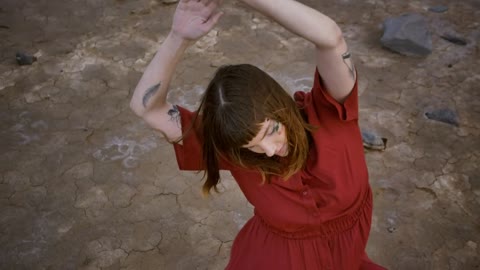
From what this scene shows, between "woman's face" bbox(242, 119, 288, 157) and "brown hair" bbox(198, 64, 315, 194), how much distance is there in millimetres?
15

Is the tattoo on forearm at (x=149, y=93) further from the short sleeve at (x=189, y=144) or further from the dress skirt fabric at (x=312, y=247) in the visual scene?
the dress skirt fabric at (x=312, y=247)

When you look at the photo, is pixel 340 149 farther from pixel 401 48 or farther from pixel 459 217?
pixel 401 48

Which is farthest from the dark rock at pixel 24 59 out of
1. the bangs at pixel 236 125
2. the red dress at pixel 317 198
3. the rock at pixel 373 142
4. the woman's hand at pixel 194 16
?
the bangs at pixel 236 125

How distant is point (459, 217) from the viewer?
2.93m

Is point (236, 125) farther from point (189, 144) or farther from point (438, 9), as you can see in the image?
point (438, 9)

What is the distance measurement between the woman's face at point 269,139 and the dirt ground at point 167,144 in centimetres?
147

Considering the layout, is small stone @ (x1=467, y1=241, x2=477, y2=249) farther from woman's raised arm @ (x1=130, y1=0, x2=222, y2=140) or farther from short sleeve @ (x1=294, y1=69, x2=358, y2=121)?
woman's raised arm @ (x1=130, y1=0, x2=222, y2=140)

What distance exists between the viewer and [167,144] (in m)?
3.57

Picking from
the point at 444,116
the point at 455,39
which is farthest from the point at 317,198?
the point at 455,39

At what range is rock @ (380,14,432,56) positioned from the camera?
13.9 ft

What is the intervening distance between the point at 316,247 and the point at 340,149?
0.37m

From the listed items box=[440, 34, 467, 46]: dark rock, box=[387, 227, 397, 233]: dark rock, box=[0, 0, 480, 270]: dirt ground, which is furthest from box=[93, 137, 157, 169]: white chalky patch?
box=[440, 34, 467, 46]: dark rock

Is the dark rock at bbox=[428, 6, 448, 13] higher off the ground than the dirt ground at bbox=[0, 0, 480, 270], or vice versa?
the dark rock at bbox=[428, 6, 448, 13]

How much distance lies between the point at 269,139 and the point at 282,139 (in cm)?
6
